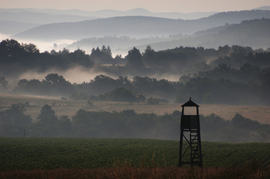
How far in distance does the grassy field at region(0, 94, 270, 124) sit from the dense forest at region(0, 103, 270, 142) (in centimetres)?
1235

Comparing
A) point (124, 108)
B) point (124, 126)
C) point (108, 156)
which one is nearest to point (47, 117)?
point (124, 126)

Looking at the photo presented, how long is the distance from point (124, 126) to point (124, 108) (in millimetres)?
29213

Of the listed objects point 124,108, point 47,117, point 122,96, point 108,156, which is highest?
point 122,96

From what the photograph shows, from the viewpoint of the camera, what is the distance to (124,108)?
168m

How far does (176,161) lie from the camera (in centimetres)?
4469

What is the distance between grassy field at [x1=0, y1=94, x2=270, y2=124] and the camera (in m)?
151

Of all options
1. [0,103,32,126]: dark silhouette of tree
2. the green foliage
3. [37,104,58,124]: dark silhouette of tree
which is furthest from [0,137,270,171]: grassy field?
the green foliage

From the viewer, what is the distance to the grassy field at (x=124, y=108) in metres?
151

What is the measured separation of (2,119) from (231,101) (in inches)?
5352

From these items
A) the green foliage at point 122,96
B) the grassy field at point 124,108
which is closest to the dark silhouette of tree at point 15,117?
the grassy field at point 124,108

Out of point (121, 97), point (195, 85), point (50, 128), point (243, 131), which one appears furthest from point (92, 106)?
point (243, 131)

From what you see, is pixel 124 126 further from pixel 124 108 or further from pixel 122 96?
pixel 122 96

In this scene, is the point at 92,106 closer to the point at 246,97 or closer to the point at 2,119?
the point at 2,119

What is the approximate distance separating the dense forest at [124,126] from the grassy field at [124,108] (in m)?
12.3
